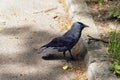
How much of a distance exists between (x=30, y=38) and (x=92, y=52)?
126 centimetres

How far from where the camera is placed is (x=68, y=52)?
483 centimetres

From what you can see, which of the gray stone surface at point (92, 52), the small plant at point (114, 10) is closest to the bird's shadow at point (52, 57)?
the gray stone surface at point (92, 52)

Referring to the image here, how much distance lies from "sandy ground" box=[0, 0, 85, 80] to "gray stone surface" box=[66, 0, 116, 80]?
24 centimetres

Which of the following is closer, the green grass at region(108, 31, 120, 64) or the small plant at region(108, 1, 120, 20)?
the green grass at region(108, 31, 120, 64)

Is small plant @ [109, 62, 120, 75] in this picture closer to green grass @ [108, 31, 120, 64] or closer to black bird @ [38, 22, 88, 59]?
green grass @ [108, 31, 120, 64]

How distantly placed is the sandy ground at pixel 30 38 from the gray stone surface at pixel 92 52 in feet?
0.80

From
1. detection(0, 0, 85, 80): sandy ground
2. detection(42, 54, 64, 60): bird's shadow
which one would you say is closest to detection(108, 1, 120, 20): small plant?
detection(0, 0, 85, 80): sandy ground

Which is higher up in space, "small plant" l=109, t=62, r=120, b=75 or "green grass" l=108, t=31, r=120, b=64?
"green grass" l=108, t=31, r=120, b=64

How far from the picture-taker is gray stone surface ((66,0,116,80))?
12.8 ft

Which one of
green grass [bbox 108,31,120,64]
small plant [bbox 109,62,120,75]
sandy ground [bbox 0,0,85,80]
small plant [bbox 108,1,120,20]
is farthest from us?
small plant [bbox 108,1,120,20]

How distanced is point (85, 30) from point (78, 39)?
506 mm

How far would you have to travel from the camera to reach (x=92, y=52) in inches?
171

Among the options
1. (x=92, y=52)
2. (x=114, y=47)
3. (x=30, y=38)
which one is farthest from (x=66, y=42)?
(x=30, y=38)

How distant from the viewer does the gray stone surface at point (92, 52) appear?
153 inches
